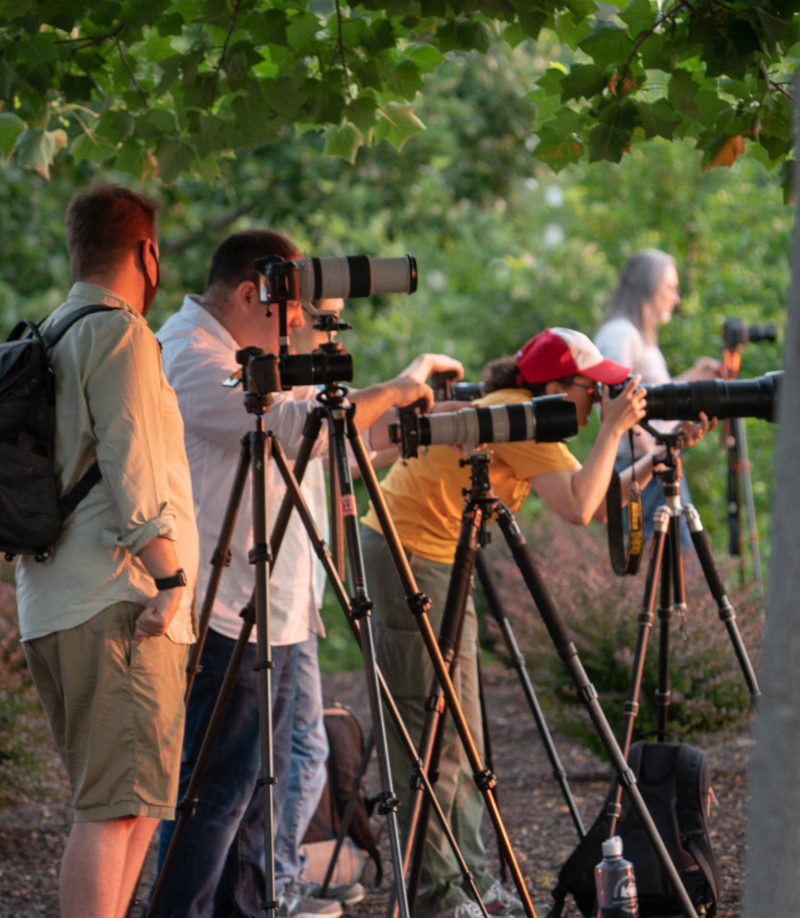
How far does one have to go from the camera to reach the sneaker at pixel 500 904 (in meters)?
3.69

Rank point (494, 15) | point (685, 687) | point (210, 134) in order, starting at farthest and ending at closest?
point (685, 687) < point (210, 134) < point (494, 15)

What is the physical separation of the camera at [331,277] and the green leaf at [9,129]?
1.43m

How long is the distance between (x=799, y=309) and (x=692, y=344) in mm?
9523

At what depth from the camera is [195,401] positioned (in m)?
3.33

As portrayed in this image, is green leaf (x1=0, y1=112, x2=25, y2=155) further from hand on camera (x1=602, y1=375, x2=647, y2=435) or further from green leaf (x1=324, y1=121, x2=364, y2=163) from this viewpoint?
hand on camera (x1=602, y1=375, x2=647, y2=435)

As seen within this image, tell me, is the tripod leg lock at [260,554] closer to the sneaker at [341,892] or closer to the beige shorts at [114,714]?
the beige shorts at [114,714]

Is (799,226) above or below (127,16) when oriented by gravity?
below

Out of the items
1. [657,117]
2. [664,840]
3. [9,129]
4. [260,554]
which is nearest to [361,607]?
[260,554]

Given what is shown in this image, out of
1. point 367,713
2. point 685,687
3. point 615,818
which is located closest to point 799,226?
point 615,818

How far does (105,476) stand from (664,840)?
6.35ft

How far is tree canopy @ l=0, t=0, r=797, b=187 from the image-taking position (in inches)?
130

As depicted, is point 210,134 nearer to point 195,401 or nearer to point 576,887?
point 195,401

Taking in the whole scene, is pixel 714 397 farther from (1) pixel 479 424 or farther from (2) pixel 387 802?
(2) pixel 387 802

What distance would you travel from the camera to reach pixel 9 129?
3.97 metres
